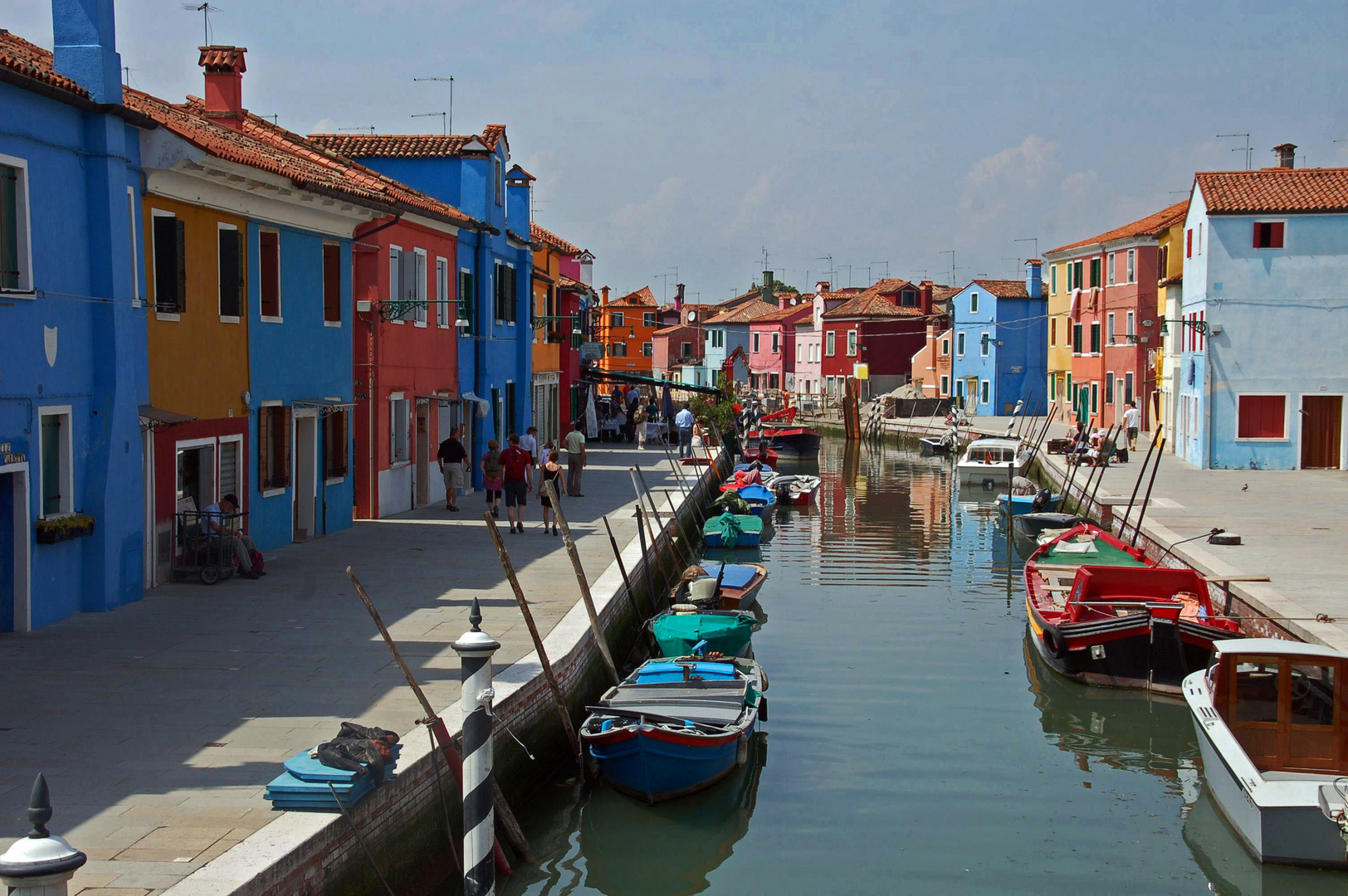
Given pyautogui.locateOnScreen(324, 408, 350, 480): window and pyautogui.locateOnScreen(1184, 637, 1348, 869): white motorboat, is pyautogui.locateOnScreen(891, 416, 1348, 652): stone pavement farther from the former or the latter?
pyautogui.locateOnScreen(324, 408, 350, 480): window

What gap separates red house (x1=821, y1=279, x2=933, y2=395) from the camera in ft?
253

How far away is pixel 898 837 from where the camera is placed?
10.8 metres

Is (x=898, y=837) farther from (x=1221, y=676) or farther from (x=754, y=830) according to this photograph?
(x=1221, y=676)

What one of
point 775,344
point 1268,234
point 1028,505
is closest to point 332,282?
point 1028,505

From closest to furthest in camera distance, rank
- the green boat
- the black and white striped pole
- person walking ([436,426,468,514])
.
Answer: the black and white striped pole
the green boat
person walking ([436,426,468,514])

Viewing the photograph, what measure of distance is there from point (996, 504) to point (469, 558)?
73.4 feet

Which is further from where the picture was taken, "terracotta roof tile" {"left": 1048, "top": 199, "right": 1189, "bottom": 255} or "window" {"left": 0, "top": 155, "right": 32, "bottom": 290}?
"terracotta roof tile" {"left": 1048, "top": 199, "right": 1189, "bottom": 255}

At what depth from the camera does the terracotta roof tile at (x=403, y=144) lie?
27.1 meters

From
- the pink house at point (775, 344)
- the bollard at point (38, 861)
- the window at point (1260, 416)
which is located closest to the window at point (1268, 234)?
the window at point (1260, 416)

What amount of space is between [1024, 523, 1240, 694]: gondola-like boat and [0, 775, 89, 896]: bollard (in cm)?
1247

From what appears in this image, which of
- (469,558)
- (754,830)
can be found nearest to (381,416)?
(469,558)

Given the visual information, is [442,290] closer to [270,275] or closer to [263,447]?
[270,275]

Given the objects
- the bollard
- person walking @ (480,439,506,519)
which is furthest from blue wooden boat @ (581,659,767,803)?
person walking @ (480,439,506,519)

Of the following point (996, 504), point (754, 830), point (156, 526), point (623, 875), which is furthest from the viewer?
point (996, 504)
